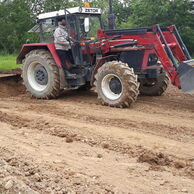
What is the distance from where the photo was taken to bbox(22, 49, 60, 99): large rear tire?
9695mm

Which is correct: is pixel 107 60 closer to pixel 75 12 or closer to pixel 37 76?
pixel 75 12

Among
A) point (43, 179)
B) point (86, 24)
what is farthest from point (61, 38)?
point (43, 179)

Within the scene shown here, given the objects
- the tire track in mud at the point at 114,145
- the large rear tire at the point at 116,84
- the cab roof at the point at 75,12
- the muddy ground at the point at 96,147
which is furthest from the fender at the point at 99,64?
the tire track in mud at the point at 114,145

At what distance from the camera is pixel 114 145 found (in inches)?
233

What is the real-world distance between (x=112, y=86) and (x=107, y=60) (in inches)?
34.9

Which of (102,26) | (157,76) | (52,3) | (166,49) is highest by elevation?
(52,3)

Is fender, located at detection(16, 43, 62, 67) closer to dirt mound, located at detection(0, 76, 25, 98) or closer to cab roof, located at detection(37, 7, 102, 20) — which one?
cab roof, located at detection(37, 7, 102, 20)

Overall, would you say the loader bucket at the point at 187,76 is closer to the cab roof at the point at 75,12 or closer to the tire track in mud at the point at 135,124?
the tire track in mud at the point at 135,124

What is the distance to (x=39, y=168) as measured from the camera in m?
4.80

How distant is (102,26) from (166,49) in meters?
2.31

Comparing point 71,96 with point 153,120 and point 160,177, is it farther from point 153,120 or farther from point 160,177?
point 160,177

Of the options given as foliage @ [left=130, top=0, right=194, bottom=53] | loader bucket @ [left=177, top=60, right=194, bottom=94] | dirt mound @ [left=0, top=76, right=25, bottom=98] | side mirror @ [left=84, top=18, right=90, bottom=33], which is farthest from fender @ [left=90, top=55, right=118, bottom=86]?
foliage @ [left=130, top=0, right=194, bottom=53]

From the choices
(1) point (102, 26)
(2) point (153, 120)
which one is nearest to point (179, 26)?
(1) point (102, 26)

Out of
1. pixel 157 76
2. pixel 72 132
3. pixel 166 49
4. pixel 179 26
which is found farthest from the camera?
pixel 179 26
